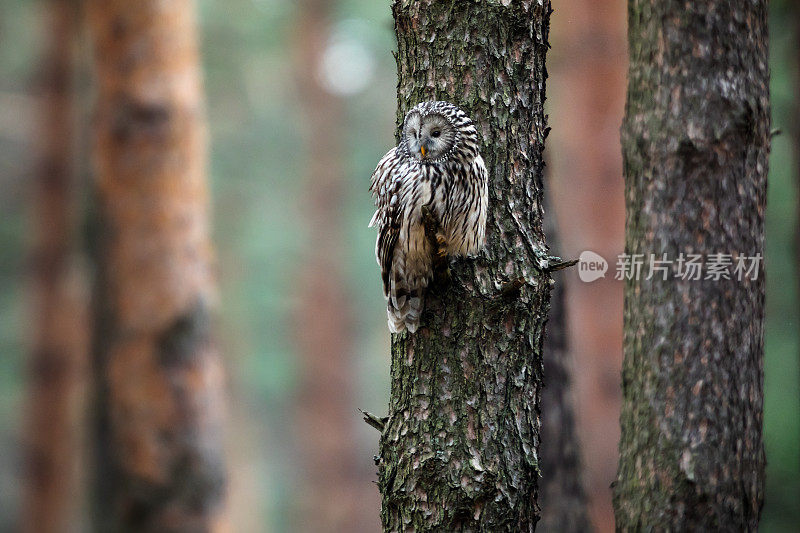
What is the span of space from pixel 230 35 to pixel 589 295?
10.6 m

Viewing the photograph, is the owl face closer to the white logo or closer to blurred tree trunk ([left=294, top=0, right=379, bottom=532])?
the white logo

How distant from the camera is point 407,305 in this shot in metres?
3.42

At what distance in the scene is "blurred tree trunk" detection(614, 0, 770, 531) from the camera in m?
4.24

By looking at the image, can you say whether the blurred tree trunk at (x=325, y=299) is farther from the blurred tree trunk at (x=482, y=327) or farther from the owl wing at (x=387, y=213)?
the blurred tree trunk at (x=482, y=327)

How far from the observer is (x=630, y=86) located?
4734 mm

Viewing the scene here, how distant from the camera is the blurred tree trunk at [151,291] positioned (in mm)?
5539

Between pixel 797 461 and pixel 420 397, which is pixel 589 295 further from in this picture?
pixel 420 397

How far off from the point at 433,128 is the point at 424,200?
1.06 feet

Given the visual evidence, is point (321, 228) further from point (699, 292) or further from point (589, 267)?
point (699, 292)

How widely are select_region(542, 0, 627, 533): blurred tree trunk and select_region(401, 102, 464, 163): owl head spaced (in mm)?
4729

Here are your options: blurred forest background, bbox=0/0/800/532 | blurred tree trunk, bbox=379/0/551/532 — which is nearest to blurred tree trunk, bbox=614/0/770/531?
blurred tree trunk, bbox=379/0/551/532

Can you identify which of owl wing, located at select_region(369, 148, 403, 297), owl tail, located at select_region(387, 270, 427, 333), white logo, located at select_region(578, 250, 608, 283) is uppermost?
white logo, located at select_region(578, 250, 608, 283)

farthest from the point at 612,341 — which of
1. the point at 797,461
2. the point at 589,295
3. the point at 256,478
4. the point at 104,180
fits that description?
the point at 256,478

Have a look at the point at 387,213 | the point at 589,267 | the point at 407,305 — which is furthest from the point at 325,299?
the point at 407,305
